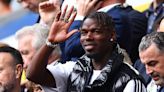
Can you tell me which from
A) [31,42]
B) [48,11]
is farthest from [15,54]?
[48,11]

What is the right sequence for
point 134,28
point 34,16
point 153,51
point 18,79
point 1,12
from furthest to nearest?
1. point 34,16
2. point 134,28
3. point 18,79
4. point 153,51
5. point 1,12

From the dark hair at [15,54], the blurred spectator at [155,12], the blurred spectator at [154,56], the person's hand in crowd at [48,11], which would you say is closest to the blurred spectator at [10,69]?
the dark hair at [15,54]

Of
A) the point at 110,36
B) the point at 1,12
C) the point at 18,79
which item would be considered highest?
the point at 1,12

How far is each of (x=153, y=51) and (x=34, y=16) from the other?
3.32m

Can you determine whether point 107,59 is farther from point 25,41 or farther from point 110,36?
point 25,41

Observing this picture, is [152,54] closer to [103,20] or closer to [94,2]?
[103,20]

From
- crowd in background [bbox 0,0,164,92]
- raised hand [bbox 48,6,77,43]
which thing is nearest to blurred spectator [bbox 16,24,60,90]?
crowd in background [bbox 0,0,164,92]

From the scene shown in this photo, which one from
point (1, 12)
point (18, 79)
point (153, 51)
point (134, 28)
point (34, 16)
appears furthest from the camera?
point (34, 16)

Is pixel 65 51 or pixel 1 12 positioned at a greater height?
pixel 1 12

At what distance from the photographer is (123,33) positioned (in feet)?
17.9

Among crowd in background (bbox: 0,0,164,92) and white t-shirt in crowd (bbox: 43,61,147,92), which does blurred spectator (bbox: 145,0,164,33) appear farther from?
white t-shirt in crowd (bbox: 43,61,147,92)

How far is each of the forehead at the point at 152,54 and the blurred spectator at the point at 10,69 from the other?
1072 millimetres

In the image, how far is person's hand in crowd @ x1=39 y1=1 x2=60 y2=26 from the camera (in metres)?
5.75

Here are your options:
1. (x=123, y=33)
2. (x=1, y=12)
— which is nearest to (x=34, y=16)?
(x=123, y=33)
